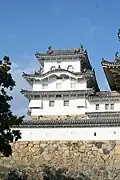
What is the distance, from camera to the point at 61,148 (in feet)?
85.7

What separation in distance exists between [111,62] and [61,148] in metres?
5.90

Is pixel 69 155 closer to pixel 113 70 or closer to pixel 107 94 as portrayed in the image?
pixel 113 70

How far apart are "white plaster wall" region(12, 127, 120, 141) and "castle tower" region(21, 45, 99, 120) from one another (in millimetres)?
11022

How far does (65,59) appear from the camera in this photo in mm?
40812

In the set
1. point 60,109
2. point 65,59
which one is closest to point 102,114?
point 60,109

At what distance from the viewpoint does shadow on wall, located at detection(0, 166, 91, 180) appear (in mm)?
21969

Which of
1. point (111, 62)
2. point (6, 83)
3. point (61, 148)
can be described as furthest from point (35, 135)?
point (6, 83)

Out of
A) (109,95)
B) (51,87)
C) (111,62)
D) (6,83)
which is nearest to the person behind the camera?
(6,83)

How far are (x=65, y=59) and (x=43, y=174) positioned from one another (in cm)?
1955

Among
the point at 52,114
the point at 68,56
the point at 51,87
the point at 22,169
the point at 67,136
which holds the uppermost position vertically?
the point at 68,56

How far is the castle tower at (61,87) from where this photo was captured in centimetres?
3812

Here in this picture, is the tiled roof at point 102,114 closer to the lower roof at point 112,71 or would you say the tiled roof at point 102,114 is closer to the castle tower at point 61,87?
the castle tower at point 61,87

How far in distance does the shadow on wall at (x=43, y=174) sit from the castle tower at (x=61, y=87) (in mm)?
14049

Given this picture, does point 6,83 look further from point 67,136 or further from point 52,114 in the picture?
point 52,114
